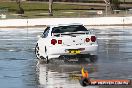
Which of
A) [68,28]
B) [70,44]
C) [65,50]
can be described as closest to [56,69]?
[65,50]

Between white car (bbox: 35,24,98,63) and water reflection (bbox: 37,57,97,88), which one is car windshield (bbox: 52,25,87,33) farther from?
water reflection (bbox: 37,57,97,88)

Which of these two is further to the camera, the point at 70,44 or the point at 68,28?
the point at 68,28

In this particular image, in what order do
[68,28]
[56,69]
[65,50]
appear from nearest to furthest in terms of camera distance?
[56,69]
[65,50]
[68,28]

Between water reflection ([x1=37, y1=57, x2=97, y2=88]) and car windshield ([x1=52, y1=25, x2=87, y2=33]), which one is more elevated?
car windshield ([x1=52, y1=25, x2=87, y2=33])

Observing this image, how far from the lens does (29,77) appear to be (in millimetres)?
16266

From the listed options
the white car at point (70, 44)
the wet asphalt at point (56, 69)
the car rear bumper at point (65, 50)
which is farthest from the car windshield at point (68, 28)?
the wet asphalt at point (56, 69)

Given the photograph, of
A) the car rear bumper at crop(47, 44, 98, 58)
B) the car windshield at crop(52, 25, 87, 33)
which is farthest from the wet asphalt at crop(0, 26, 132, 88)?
the car windshield at crop(52, 25, 87, 33)

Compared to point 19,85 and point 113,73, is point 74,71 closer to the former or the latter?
point 113,73

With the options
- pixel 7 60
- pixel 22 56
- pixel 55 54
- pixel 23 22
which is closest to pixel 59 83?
pixel 55 54

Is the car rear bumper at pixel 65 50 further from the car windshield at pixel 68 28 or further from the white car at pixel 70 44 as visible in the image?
the car windshield at pixel 68 28

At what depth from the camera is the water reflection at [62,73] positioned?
14500 mm

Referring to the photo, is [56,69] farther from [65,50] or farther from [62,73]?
[65,50]

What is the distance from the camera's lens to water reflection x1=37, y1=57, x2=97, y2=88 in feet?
47.6

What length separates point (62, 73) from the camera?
17188 mm
